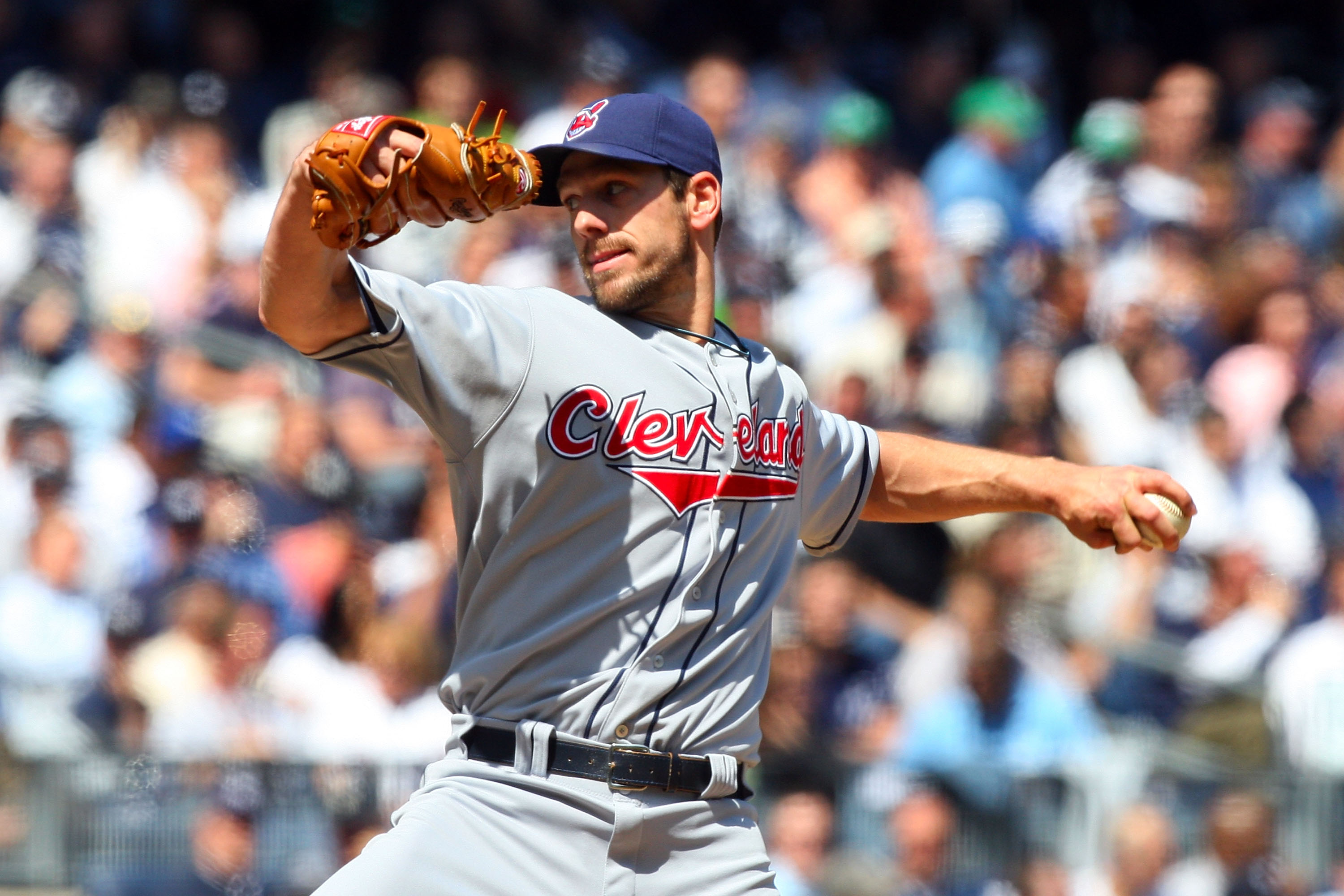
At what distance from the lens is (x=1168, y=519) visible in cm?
276

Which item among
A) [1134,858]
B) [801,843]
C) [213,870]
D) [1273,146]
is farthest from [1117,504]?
[1273,146]

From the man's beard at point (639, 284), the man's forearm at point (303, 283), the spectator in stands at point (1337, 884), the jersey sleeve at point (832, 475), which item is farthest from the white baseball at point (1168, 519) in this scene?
the spectator in stands at point (1337, 884)

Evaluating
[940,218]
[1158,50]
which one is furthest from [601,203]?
[1158,50]

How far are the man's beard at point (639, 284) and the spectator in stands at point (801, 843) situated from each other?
2621 mm

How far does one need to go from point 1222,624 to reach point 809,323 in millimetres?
2115

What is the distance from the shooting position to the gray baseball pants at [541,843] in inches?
92.9

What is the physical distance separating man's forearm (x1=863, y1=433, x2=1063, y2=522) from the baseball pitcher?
6.8 inches

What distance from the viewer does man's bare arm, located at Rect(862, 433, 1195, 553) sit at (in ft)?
9.15

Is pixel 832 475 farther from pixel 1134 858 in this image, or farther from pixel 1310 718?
pixel 1310 718

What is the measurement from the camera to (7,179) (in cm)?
705

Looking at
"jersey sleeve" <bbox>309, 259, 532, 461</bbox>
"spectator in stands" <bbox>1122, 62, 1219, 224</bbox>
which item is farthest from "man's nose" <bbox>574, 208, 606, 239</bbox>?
"spectator in stands" <bbox>1122, 62, 1219, 224</bbox>

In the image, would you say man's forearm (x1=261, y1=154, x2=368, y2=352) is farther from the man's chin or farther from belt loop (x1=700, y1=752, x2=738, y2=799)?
belt loop (x1=700, y1=752, x2=738, y2=799)

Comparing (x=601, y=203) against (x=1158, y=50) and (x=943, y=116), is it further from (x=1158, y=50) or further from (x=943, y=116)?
(x=1158, y=50)

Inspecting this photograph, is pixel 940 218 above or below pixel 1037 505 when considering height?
above
